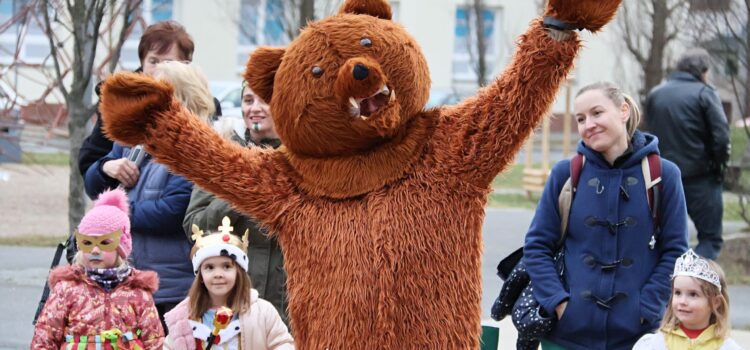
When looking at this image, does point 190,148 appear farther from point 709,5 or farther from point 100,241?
point 709,5

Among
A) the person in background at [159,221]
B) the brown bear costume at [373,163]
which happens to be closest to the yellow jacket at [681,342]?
the brown bear costume at [373,163]

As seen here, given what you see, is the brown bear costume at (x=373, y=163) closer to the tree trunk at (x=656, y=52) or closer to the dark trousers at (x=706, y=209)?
the dark trousers at (x=706, y=209)

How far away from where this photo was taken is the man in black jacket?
941 cm

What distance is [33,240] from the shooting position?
12.9 metres

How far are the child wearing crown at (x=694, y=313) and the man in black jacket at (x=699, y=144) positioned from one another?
15.9 feet

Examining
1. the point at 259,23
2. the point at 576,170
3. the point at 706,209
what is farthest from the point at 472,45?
the point at 576,170

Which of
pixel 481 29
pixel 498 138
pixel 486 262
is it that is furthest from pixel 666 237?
pixel 481 29

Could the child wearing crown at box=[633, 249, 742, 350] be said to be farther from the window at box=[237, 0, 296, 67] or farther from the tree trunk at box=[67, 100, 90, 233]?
the window at box=[237, 0, 296, 67]

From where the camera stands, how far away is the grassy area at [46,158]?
20.0 meters

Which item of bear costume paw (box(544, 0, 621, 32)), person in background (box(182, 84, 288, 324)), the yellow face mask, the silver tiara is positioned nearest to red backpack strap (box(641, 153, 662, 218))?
the silver tiara

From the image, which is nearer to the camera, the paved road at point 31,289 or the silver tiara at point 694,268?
the silver tiara at point 694,268

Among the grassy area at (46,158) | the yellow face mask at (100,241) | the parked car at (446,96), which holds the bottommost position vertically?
the grassy area at (46,158)

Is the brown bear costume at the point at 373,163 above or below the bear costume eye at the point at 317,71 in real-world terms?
below

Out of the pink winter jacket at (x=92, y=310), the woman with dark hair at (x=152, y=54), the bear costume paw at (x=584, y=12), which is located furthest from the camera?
the woman with dark hair at (x=152, y=54)
